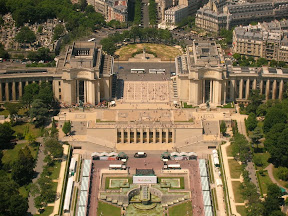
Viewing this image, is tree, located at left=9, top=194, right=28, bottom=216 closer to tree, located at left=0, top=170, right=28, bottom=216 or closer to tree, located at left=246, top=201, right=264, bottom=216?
tree, located at left=0, top=170, right=28, bottom=216

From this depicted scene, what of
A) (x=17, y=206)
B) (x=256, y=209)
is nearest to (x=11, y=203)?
(x=17, y=206)

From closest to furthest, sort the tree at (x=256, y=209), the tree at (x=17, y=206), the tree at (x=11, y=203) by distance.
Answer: the tree at (x=17, y=206) → the tree at (x=11, y=203) → the tree at (x=256, y=209)

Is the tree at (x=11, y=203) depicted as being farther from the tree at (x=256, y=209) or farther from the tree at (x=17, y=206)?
the tree at (x=256, y=209)

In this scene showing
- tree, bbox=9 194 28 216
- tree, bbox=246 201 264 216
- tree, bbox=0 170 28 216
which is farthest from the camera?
tree, bbox=246 201 264 216

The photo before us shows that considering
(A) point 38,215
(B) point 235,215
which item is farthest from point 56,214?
(B) point 235,215

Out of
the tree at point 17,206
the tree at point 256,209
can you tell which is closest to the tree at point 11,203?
the tree at point 17,206

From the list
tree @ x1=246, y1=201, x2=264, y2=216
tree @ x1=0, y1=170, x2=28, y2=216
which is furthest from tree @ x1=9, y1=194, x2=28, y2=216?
tree @ x1=246, y1=201, x2=264, y2=216

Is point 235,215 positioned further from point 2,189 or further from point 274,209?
point 2,189

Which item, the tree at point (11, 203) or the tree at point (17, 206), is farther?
the tree at point (11, 203)

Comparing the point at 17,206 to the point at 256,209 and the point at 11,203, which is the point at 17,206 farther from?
the point at 256,209

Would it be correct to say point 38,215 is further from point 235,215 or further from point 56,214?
point 235,215
